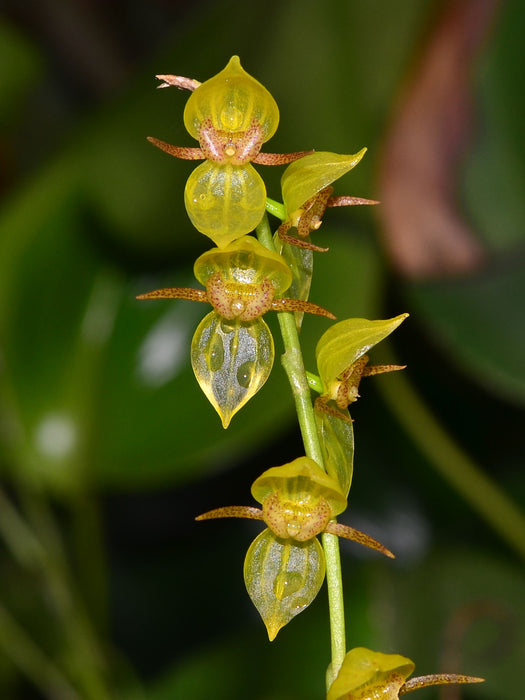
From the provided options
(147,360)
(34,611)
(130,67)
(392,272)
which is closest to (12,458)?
(147,360)

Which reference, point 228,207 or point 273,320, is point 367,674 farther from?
point 273,320

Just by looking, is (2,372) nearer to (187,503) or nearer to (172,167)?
(172,167)

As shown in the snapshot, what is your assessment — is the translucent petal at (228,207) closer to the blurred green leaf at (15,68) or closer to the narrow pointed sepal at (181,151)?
the narrow pointed sepal at (181,151)

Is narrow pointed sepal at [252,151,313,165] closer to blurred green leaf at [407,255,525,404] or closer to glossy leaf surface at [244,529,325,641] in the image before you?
glossy leaf surface at [244,529,325,641]

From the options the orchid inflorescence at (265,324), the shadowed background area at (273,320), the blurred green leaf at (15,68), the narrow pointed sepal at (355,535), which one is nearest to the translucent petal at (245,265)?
the orchid inflorescence at (265,324)

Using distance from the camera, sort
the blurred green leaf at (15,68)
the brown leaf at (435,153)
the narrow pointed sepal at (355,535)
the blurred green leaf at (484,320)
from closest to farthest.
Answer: the narrow pointed sepal at (355,535)
the blurred green leaf at (484,320)
the brown leaf at (435,153)
the blurred green leaf at (15,68)

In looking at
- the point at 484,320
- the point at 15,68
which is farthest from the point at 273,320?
the point at 15,68

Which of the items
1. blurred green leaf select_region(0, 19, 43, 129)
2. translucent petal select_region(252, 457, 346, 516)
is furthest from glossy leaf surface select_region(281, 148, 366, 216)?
blurred green leaf select_region(0, 19, 43, 129)
